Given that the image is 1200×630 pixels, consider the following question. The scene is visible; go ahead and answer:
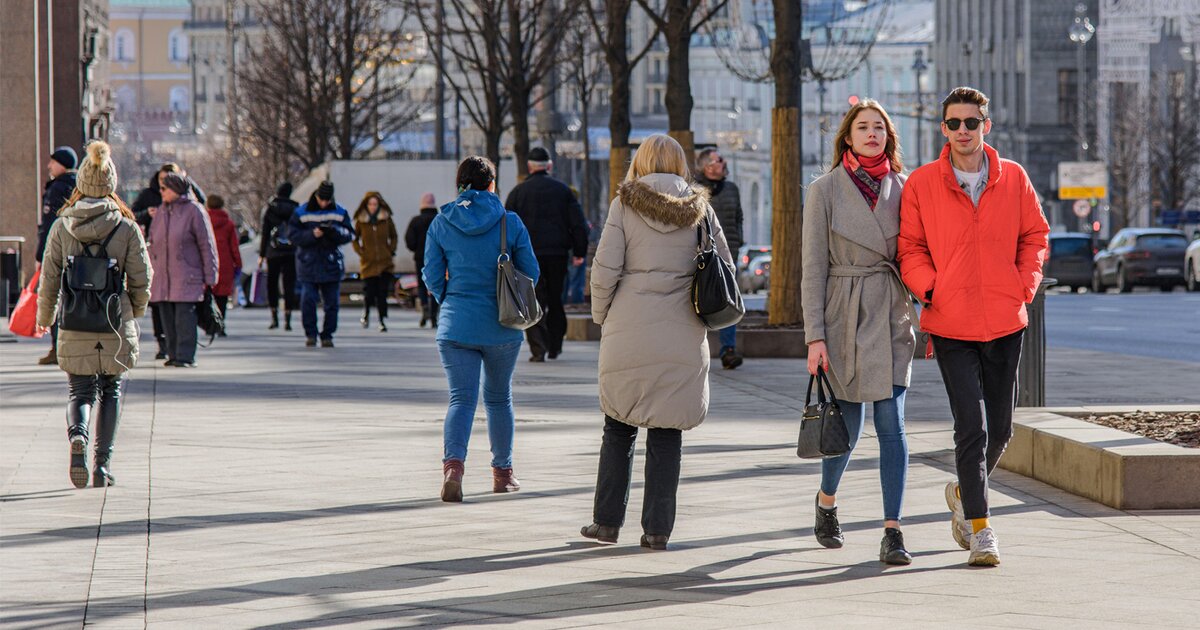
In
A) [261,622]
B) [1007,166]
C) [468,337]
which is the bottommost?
[261,622]

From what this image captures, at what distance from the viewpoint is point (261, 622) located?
22.1 feet

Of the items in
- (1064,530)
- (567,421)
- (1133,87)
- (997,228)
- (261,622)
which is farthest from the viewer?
(1133,87)

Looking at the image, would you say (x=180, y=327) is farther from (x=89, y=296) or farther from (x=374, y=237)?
(x=374, y=237)

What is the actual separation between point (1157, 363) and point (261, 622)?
13.8 metres

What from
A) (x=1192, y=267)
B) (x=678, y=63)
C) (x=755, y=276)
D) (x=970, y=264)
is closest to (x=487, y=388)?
(x=970, y=264)

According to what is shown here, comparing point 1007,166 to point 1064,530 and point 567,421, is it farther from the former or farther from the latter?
point 567,421

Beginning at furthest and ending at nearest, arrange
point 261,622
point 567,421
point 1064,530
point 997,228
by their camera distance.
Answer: point 567,421 → point 1064,530 → point 997,228 → point 261,622

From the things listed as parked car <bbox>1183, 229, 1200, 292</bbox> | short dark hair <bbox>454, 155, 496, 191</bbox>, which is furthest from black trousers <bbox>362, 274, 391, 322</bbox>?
parked car <bbox>1183, 229, 1200, 292</bbox>

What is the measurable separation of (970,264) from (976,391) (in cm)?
48

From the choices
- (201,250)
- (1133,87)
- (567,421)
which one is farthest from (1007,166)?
(1133,87)

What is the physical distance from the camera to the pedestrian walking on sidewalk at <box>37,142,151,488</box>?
10406 mm

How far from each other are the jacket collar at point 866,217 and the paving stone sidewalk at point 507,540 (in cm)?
119

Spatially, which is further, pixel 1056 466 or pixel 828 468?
pixel 1056 466

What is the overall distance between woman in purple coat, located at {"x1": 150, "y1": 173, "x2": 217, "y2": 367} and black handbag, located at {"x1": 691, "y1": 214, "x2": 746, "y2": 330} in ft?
33.8
